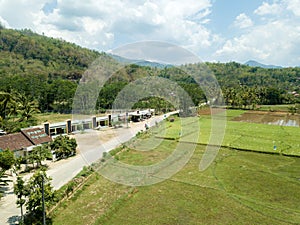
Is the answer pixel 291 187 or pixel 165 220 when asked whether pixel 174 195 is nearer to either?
pixel 165 220

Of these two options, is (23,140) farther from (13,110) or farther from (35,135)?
(13,110)

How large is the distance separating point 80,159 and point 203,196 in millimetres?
9985

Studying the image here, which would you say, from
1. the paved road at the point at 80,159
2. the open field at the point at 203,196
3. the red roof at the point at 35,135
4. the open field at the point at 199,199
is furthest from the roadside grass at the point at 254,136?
the red roof at the point at 35,135

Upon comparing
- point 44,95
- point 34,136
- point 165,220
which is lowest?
point 165,220

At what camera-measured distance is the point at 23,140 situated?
18797 mm

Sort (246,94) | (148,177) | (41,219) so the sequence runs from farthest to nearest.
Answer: (246,94)
(148,177)
(41,219)

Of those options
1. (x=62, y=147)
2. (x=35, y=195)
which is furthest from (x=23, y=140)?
(x=35, y=195)

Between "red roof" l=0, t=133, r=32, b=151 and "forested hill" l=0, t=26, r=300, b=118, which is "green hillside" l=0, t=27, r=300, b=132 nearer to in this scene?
"forested hill" l=0, t=26, r=300, b=118

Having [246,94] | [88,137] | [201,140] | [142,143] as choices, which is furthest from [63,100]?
[246,94]

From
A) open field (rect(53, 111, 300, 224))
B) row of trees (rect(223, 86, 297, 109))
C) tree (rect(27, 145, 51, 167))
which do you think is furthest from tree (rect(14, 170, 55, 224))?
row of trees (rect(223, 86, 297, 109))

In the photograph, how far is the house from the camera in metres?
17.6

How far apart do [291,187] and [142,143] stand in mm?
12962

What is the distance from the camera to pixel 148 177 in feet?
49.1

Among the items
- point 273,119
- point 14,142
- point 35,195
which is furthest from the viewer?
point 273,119
